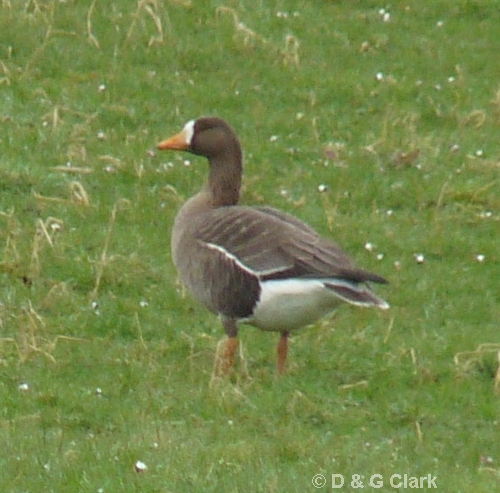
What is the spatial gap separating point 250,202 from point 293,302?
354 cm

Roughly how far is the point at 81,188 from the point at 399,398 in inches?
155

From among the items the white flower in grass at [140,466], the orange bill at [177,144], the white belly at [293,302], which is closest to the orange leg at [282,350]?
the white belly at [293,302]

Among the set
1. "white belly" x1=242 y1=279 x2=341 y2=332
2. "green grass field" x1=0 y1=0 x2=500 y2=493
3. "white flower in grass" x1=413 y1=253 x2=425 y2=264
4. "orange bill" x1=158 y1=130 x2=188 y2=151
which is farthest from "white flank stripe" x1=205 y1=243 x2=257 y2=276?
"white flower in grass" x1=413 y1=253 x2=425 y2=264

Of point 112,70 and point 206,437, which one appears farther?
point 112,70

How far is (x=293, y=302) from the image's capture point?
8.91 m

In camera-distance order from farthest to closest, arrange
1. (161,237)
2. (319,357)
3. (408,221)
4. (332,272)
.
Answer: (408,221) < (161,237) < (319,357) < (332,272)

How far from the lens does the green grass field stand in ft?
26.8

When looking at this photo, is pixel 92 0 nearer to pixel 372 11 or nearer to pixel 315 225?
pixel 372 11

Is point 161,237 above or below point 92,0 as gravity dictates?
below

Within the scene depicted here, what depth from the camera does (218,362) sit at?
9250mm

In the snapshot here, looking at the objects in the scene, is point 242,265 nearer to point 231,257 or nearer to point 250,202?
point 231,257

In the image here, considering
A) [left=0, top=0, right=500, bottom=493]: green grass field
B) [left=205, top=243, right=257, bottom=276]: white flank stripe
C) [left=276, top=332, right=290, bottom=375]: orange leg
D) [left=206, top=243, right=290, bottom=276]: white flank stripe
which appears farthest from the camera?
[left=276, top=332, right=290, bottom=375]: orange leg

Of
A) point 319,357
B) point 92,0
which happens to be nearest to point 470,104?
point 92,0

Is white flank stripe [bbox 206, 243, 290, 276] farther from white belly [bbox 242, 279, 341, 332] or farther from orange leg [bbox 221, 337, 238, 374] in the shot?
orange leg [bbox 221, 337, 238, 374]
